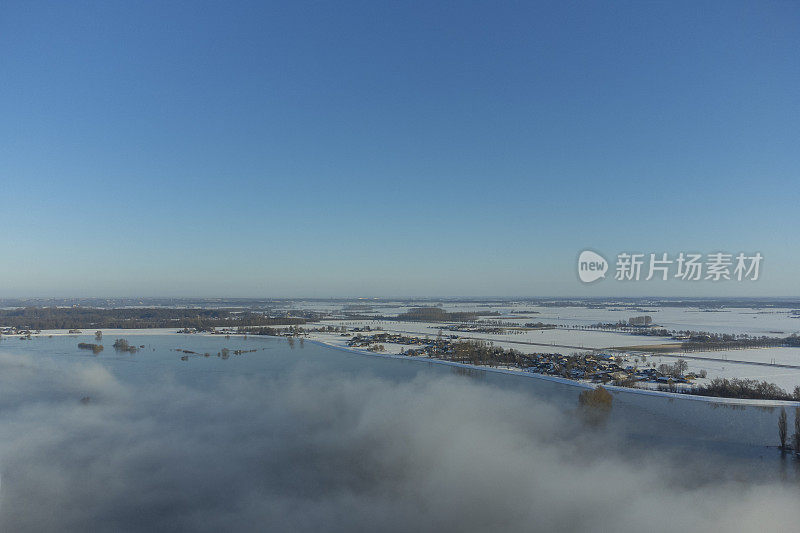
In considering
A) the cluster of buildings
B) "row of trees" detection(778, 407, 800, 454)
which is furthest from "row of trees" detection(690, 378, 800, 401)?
"row of trees" detection(778, 407, 800, 454)

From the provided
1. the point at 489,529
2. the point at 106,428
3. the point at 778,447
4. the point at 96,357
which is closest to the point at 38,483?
the point at 106,428

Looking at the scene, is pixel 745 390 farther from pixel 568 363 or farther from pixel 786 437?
pixel 568 363

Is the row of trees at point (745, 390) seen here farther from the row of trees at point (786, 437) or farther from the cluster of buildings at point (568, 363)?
the row of trees at point (786, 437)

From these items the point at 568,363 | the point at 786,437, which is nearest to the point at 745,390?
the point at 786,437

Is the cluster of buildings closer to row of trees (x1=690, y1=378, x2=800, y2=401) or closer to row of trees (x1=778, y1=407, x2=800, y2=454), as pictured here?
row of trees (x1=690, y1=378, x2=800, y2=401)

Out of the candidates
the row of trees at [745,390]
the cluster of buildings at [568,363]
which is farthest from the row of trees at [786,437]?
the cluster of buildings at [568,363]

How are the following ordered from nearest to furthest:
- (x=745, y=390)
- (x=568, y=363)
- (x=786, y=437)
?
(x=786, y=437)
(x=745, y=390)
(x=568, y=363)

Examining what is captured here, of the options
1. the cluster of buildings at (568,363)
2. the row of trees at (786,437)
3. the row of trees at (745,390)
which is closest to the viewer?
the row of trees at (786,437)

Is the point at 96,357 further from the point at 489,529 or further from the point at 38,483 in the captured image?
the point at 489,529

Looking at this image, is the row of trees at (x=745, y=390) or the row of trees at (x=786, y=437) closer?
the row of trees at (x=786, y=437)

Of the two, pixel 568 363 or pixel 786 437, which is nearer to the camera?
pixel 786 437

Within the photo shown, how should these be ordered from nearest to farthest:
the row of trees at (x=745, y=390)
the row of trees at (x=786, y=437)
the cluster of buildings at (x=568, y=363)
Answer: the row of trees at (x=786, y=437) → the row of trees at (x=745, y=390) → the cluster of buildings at (x=568, y=363)
